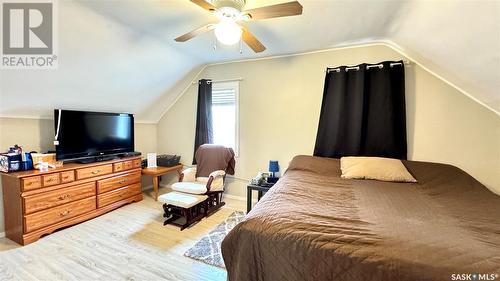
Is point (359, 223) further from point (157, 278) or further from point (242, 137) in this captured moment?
point (242, 137)

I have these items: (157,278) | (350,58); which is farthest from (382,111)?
(157,278)

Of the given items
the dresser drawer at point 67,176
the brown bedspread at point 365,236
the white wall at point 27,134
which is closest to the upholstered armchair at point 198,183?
the dresser drawer at point 67,176

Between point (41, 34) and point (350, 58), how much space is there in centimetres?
342

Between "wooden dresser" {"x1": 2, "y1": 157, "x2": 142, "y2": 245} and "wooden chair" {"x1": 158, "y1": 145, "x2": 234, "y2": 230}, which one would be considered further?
"wooden chair" {"x1": 158, "y1": 145, "x2": 234, "y2": 230}

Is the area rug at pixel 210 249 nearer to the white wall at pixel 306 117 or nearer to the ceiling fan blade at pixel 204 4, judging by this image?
the white wall at pixel 306 117

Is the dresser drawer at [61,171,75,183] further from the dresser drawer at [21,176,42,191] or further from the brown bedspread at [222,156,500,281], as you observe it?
the brown bedspread at [222,156,500,281]

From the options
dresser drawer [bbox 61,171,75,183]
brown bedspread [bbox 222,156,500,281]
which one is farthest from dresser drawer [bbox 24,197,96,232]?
brown bedspread [bbox 222,156,500,281]

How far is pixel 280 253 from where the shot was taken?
1251mm

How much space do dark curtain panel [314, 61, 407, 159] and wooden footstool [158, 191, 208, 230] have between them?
176cm

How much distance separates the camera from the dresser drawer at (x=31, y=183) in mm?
2305

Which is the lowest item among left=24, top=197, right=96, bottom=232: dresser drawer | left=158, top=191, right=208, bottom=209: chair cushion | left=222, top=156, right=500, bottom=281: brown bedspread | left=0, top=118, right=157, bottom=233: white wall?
left=24, top=197, right=96, bottom=232: dresser drawer

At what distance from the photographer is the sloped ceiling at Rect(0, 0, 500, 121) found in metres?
1.78

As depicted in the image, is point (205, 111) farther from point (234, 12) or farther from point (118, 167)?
point (234, 12)

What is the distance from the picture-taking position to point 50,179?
2527 mm
